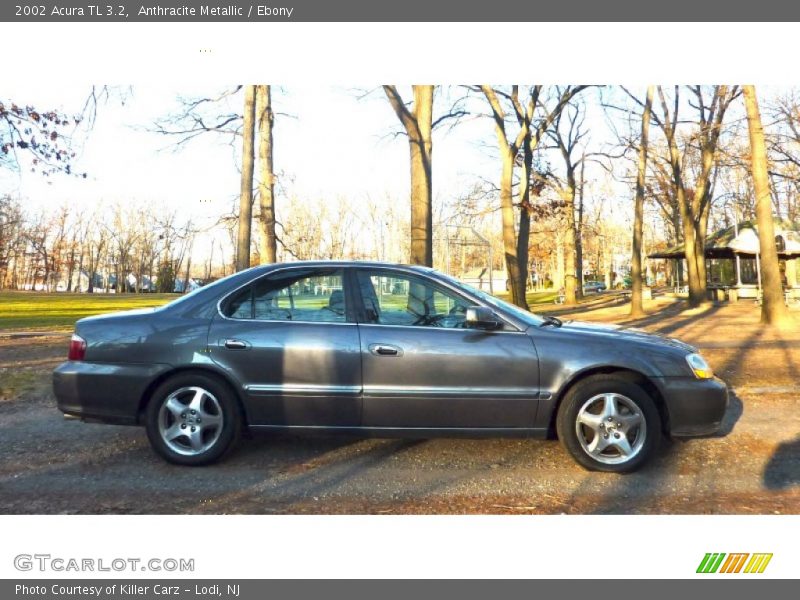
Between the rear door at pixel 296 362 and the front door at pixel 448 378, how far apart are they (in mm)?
163

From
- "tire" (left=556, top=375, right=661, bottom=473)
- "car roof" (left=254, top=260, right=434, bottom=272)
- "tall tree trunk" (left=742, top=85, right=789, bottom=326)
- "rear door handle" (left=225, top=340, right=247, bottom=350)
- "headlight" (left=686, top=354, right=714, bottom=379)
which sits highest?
"tall tree trunk" (left=742, top=85, right=789, bottom=326)

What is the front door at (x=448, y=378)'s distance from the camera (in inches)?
181

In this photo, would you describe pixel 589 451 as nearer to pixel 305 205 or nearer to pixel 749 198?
pixel 749 198

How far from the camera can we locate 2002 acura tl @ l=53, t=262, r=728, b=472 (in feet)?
15.0

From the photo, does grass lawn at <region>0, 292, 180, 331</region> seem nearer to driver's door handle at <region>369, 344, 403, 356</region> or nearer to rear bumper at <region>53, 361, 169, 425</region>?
rear bumper at <region>53, 361, 169, 425</region>

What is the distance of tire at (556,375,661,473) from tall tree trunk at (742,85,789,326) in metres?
13.0

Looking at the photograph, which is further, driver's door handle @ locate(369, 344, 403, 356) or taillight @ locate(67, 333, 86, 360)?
taillight @ locate(67, 333, 86, 360)

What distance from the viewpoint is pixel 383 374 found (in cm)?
464

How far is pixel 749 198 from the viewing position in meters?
39.4

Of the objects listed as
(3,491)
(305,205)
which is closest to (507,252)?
(3,491)

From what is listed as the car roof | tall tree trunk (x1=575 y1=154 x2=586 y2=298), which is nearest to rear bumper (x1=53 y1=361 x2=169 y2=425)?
the car roof

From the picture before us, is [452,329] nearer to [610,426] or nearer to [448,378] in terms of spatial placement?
[448,378]

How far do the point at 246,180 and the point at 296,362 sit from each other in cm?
1091

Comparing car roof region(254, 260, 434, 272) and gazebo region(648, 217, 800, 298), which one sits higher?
gazebo region(648, 217, 800, 298)
